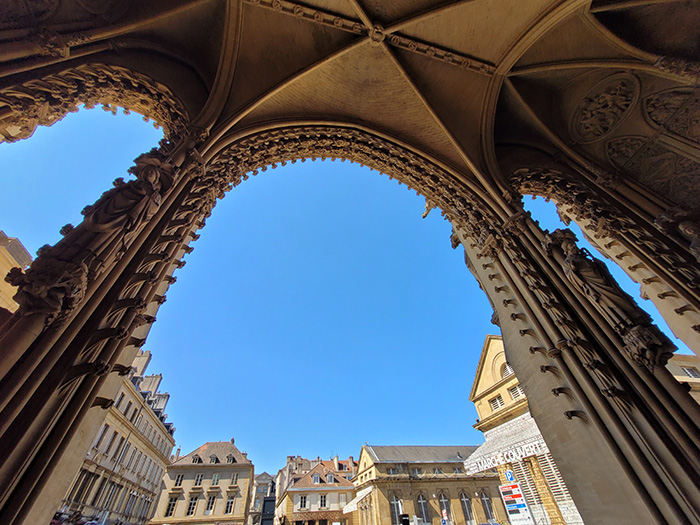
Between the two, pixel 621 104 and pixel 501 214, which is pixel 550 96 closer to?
pixel 621 104

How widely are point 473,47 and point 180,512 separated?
117 feet

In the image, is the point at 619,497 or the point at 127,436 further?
the point at 127,436

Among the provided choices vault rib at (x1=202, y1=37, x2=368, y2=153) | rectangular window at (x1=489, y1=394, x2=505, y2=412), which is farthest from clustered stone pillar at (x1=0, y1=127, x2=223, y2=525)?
rectangular window at (x1=489, y1=394, x2=505, y2=412)

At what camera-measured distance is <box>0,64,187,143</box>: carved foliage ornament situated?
4.00m

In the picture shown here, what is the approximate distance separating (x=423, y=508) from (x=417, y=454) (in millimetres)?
6392

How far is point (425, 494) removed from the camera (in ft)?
82.3

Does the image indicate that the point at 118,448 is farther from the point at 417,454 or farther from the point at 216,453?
the point at 417,454

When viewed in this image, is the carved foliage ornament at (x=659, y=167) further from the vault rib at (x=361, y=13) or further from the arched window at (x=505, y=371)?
the arched window at (x=505, y=371)

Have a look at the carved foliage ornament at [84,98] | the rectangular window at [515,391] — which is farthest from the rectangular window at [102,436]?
the rectangular window at [515,391]

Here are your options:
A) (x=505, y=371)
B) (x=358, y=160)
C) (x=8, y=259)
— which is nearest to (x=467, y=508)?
(x=505, y=371)

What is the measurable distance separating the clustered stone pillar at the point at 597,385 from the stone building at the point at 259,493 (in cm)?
6169

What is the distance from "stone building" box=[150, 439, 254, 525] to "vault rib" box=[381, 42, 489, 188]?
32203mm

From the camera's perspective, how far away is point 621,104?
23.3 feet

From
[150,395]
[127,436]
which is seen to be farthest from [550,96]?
[150,395]
